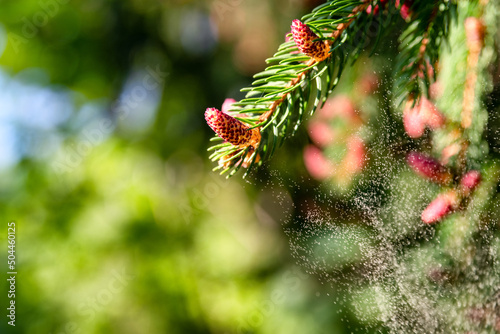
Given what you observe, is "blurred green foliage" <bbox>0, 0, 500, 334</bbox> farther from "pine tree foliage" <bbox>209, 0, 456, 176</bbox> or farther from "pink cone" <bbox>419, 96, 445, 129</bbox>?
"pine tree foliage" <bbox>209, 0, 456, 176</bbox>

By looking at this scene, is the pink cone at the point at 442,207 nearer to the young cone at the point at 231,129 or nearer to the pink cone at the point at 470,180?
the pink cone at the point at 470,180

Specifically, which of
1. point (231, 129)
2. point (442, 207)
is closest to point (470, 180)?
point (442, 207)

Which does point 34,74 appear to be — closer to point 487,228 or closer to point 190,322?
point 190,322

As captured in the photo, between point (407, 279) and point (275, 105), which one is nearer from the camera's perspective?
point (275, 105)

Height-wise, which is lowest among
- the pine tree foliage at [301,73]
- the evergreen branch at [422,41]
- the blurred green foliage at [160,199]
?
the blurred green foliage at [160,199]

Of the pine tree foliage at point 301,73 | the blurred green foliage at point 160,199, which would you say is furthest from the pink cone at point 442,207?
the blurred green foliage at point 160,199

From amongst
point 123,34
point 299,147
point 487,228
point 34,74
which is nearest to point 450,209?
point 487,228

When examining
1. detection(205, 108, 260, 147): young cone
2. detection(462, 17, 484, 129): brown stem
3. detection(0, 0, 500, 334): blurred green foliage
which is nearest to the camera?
detection(205, 108, 260, 147): young cone

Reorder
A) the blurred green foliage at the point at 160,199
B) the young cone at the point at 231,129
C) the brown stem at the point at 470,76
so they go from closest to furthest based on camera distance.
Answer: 1. the young cone at the point at 231,129
2. the brown stem at the point at 470,76
3. the blurred green foliage at the point at 160,199

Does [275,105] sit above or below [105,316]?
above

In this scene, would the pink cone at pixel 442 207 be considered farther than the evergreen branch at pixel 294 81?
Yes

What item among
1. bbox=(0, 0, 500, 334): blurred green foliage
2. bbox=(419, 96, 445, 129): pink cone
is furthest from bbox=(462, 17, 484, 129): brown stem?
bbox=(0, 0, 500, 334): blurred green foliage
